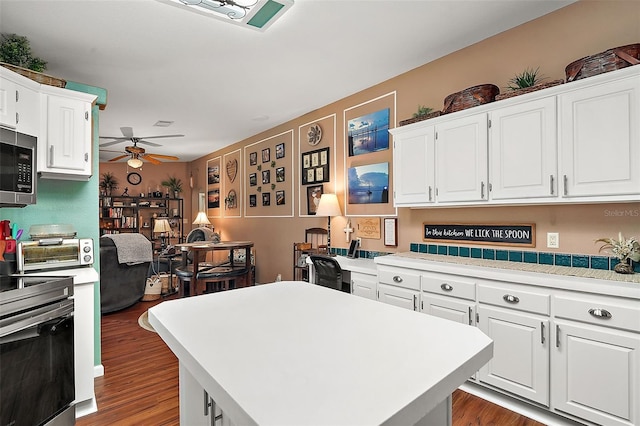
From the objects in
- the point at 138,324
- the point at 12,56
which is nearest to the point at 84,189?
the point at 12,56

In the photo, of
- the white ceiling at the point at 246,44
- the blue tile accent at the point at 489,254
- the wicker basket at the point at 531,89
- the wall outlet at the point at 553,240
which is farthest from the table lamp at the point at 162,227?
the wall outlet at the point at 553,240

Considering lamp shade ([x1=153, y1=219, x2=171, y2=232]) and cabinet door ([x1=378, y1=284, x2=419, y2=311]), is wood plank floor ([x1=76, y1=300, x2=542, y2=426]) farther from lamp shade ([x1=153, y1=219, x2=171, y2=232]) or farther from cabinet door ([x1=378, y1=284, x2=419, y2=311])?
lamp shade ([x1=153, y1=219, x2=171, y2=232])

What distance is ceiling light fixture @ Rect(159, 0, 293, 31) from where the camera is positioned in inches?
84.8

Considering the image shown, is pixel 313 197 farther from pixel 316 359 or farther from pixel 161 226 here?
pixel 161 226

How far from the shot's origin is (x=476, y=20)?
8.09 feet

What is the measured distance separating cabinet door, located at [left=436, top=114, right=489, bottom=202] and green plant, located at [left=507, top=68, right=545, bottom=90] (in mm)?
293

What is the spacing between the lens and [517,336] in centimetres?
207

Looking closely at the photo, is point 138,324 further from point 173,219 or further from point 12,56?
point 173,219

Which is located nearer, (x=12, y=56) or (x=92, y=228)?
(x=12, y=56)

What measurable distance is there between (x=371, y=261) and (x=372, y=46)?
6.50 feet

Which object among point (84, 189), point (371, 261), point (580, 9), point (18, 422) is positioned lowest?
point (18, 422)

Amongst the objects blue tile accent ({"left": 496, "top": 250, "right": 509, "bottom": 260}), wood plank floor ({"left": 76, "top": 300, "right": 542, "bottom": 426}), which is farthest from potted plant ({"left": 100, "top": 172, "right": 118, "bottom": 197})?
blue tile accent ({"left": 496, "top": 250, "right": 509, "bottom": 260})

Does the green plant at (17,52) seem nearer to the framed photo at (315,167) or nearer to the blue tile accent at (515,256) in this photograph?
the framed photo at (315,167)

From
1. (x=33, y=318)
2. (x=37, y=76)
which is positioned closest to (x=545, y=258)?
(x=33, y=318)
